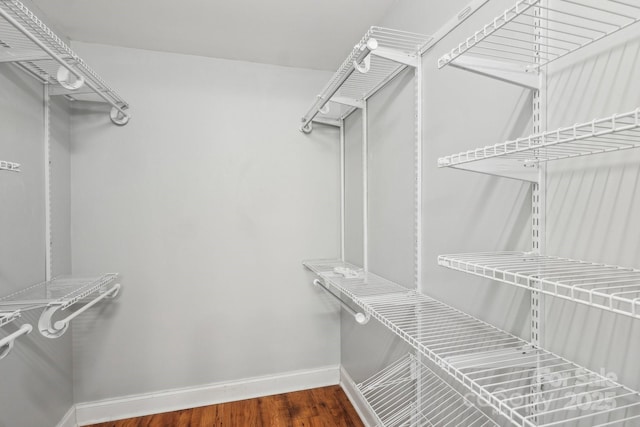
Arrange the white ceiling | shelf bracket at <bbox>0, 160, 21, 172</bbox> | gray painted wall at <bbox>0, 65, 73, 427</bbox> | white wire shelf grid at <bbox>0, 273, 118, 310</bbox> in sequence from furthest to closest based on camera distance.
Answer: the white ceiling < gray painted wall at <bbox>0, 65, 73, 427</bbox> < white wire shelf grid at <bbox>0, 273, 118, 310</bbox> < shelf bracket at <bbox>0, 160, 21, 172</bbox>

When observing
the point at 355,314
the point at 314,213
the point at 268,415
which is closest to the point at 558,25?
the point at 355,314

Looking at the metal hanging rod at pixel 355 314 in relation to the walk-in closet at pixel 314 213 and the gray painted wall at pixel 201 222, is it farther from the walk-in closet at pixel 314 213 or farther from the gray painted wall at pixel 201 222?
the gray painted wall at pixel 201 222

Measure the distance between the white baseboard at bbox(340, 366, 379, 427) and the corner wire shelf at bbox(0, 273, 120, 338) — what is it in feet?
4.44

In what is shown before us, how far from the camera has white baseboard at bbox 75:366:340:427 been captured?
192 cm

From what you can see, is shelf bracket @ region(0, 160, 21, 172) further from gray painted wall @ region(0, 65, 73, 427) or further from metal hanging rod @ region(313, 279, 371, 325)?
metal hanging rod @ region(313, 279, 371, 325)

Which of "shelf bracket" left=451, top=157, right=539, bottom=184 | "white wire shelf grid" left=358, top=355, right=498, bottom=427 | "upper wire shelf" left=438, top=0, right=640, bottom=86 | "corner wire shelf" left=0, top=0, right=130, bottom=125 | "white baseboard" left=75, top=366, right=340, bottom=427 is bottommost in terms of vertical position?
"white baseboard" left=75, top=366, right=340, bottom=427

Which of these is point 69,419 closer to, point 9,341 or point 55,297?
point 55,297

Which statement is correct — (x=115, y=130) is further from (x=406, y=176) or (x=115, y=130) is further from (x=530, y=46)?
(x=530, y=46)

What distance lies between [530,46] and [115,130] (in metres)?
2.06

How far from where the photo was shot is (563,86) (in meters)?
0.79

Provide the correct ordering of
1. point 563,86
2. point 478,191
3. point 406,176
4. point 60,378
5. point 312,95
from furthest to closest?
point 312,95
point 60,378
point 406,176
point 478,191
point 563,86

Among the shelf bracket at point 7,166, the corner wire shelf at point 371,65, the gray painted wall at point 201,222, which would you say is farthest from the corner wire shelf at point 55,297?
the corner wire shelf at point 371,65

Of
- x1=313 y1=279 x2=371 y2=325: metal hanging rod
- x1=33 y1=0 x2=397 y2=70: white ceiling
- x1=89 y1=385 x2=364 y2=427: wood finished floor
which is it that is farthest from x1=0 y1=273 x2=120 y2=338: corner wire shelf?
x1=33 y1=0 x2=397 y2=70: white ceiling

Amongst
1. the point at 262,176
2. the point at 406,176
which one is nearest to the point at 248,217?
the point at 262,176
